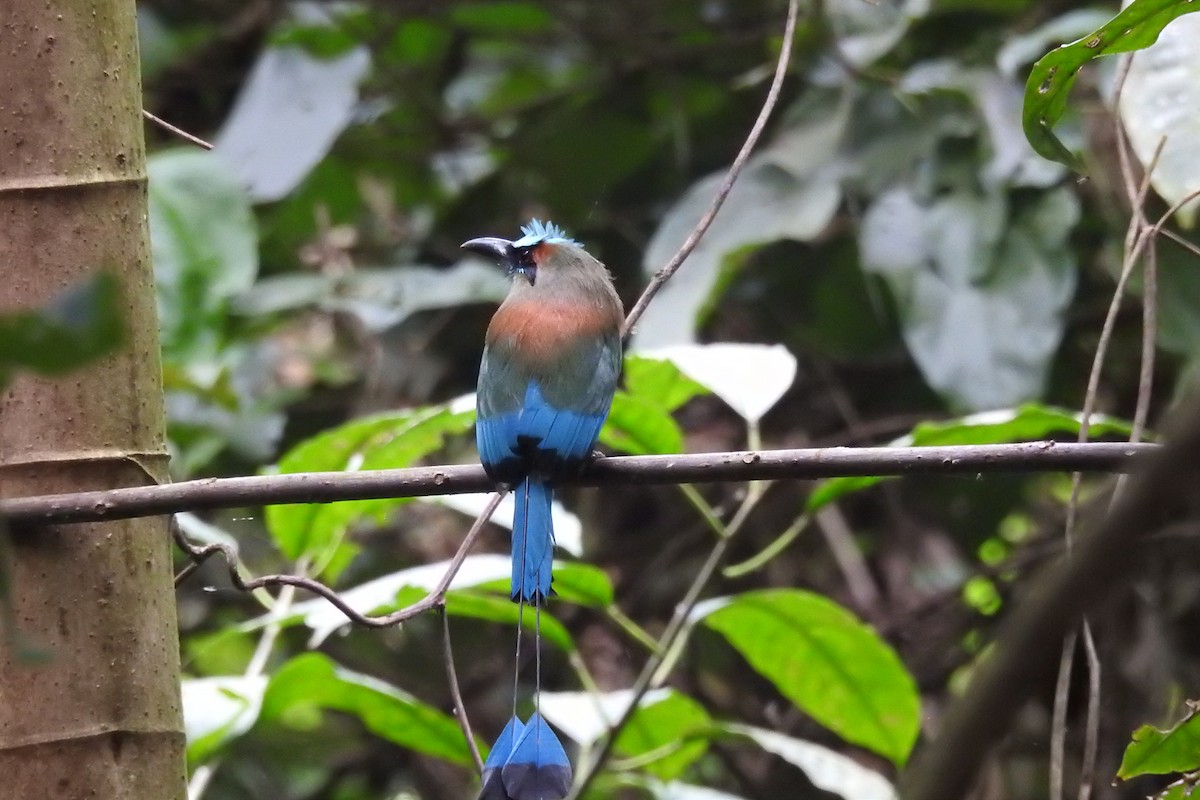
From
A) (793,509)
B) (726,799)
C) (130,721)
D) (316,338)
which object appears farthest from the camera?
(316,338)

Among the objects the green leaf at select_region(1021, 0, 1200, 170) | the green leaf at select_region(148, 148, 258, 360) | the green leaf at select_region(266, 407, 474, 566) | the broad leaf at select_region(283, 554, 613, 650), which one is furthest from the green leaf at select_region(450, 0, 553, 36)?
the green leaf at select_region(1021, 0, 1200, 170)

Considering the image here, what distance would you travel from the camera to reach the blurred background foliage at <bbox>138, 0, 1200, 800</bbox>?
2703mm

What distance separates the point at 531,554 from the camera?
6.49ft

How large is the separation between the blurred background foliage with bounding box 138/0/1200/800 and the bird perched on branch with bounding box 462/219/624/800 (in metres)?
0.11

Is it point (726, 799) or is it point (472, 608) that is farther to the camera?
point (726, 799)

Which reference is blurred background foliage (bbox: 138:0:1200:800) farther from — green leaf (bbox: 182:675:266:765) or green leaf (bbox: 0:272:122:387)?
green leaf (bbox: 0:272:122:387)

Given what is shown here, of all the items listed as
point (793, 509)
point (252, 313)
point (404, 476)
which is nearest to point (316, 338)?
point (252, 313)

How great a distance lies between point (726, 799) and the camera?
8.63 feet

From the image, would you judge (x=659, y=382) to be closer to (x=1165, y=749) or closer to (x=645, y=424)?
(x=645, y=424)

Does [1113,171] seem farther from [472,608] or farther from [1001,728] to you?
[1001,728]

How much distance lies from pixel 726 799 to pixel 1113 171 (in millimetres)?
1758

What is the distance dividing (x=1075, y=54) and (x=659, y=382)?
920 mm

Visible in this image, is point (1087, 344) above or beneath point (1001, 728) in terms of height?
above

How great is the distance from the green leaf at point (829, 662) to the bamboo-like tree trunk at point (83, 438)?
3.93 feet
